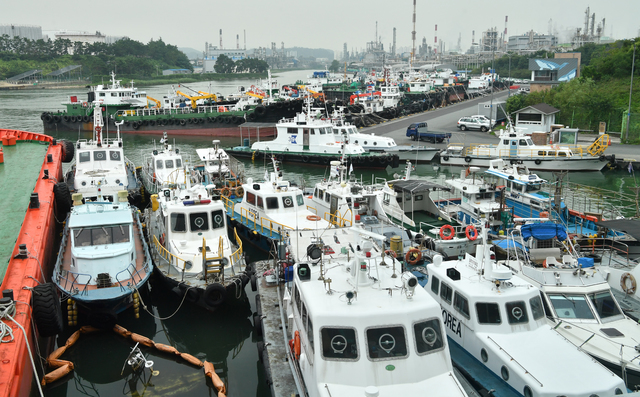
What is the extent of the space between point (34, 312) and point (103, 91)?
4908cm

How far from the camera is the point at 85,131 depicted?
52.4 m

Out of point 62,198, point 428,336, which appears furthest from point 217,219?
point 428,336

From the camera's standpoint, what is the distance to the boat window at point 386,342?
23.9 feet

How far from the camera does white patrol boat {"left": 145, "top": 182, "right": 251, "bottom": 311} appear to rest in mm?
13046

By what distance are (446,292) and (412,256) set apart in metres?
3.54

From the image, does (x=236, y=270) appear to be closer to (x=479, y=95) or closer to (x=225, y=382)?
(x=225, y=382)

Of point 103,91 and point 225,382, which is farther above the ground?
point 103,91

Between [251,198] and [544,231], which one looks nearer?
[544,231]

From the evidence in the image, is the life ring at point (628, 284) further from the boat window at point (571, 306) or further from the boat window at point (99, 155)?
the boat window at point (99, 155)

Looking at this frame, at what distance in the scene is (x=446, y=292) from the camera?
33.5 feet

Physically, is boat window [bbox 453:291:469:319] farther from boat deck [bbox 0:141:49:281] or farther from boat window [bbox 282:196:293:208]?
boat deck [bbox 0:141:49:281]

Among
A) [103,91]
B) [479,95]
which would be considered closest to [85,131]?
[103,91]

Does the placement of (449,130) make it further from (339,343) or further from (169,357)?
(339,343)

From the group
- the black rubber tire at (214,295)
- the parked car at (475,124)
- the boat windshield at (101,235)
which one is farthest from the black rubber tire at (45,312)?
the parked car at (475,124)
